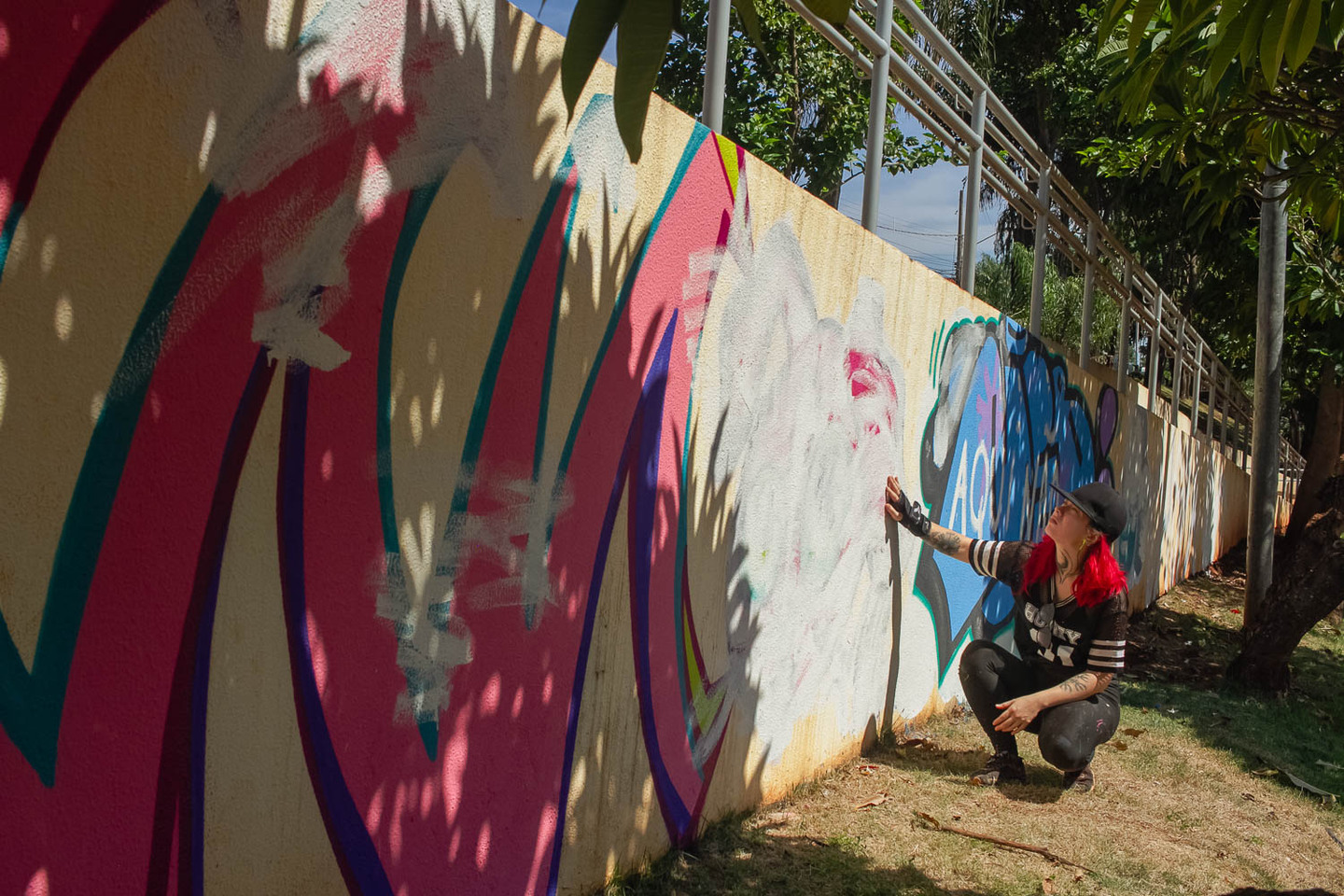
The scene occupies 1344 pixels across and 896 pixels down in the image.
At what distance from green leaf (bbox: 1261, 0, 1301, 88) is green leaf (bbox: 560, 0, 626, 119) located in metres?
1.65

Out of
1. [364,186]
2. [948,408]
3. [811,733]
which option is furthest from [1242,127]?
[364,186]

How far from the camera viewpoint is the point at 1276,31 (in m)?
2.40

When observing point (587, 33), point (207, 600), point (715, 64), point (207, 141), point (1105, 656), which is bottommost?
point (1105, 656)

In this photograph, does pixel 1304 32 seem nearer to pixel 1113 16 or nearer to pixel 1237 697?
pixel 1113 16

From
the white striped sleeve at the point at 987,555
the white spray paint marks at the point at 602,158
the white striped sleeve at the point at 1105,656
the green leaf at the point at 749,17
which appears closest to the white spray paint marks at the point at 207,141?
the green leaf at the point at 749,17

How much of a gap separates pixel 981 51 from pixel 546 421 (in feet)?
61.4

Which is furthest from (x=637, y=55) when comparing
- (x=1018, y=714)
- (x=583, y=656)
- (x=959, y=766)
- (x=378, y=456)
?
(x=959, y=766)

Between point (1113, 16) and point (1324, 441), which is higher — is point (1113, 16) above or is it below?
above

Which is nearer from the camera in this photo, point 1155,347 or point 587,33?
point 587,33

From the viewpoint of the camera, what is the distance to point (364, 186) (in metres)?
2.20

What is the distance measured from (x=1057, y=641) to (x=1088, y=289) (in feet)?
16.3

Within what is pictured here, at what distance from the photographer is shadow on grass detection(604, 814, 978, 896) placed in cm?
329

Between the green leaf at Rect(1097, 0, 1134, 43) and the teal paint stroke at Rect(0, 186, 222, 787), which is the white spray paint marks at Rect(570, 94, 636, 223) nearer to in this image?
the teal paint stroke at Rect(0, 186, 222, 787)

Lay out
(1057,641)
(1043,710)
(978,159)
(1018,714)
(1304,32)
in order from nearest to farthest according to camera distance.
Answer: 1. (1304,32)
2. (1018,714)
3. (1043,710)
4. (1057,641)
5. (978,159)
